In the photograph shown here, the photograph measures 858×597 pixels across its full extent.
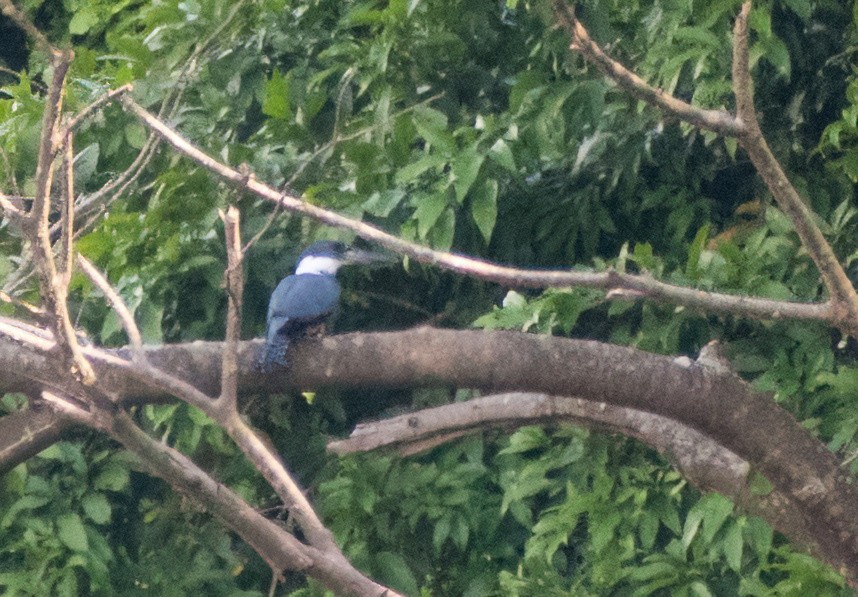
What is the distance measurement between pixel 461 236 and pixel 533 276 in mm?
1695

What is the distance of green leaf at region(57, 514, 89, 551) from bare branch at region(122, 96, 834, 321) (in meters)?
1.65

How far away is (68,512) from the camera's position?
11.8 feet

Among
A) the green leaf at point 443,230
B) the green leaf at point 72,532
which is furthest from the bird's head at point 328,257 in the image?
the green leaf at point 72,532

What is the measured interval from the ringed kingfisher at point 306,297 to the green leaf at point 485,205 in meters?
0.49

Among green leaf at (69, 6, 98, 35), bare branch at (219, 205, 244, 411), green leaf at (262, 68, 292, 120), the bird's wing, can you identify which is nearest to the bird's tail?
the bird's wing

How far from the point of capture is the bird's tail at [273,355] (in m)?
2.86

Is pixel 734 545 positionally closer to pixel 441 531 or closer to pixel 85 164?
pixel 441 531

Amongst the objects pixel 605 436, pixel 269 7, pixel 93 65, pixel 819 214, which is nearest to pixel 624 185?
pixel 819 214

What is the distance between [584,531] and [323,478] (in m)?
0.75

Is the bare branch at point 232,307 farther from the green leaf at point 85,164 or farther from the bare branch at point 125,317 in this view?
the green leaf at point 85,164

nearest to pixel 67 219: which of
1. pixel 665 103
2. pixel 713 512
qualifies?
pixel 665 103

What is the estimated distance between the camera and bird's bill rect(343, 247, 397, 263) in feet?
12.2

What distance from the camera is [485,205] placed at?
10.4 ft

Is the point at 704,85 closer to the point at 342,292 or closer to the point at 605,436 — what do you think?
the point at 605,436
